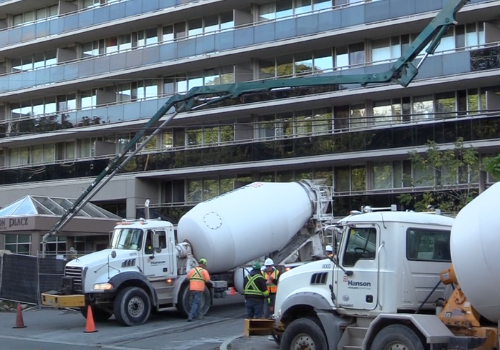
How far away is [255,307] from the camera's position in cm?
1969

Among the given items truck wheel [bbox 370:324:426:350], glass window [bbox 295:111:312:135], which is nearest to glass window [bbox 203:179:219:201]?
glass window [bbox 295:111:312:135]

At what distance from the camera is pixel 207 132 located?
41.6 meters

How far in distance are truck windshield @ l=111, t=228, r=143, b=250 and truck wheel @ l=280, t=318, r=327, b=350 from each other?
9097 millimetres

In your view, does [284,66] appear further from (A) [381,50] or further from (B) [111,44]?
(B) [111,44]

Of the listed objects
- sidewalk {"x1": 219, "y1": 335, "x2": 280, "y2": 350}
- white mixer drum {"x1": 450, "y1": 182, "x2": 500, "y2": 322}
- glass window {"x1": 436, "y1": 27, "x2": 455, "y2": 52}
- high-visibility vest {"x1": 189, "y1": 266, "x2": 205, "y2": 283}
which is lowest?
sidewalk {"x1": 219, "y1": 335, "x2": 280, "y2": 350}

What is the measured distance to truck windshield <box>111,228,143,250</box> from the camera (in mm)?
23000

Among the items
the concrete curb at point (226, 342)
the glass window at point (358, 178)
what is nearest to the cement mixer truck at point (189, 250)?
the concrete curb at point (226, 342)

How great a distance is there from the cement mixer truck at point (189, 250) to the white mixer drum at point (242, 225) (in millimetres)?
→ 29

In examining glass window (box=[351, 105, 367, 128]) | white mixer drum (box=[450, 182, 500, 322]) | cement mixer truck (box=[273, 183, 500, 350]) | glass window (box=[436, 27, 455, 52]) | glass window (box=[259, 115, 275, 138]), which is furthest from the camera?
glass window (box=[259, 115, 275, 138])

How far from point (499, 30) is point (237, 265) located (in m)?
16.3

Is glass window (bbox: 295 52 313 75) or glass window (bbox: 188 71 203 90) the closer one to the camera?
glass window (bbox: 295 52 313 75)

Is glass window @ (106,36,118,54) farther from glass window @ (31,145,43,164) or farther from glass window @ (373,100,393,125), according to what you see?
glass window @ (373,100,393,125)

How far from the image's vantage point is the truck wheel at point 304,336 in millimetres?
14172

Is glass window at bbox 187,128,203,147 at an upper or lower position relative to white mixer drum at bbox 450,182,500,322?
upper
